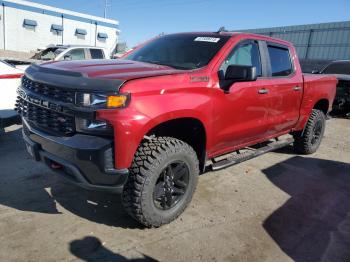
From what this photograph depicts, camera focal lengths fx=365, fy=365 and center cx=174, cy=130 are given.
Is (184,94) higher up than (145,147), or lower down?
higher up

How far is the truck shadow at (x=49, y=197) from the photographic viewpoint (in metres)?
3.63

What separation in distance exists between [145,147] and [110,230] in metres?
0.86

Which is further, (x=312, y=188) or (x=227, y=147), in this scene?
(x=312, y=188)

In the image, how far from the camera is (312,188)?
4.80 meters

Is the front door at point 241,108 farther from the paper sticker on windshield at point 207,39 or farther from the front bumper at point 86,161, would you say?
the front bumper at point 86,161

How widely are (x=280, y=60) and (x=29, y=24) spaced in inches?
1382

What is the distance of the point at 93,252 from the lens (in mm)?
2984

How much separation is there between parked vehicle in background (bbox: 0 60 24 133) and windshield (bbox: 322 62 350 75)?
9.32 meters

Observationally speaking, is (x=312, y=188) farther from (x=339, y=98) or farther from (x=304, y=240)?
(x=339, y=98)

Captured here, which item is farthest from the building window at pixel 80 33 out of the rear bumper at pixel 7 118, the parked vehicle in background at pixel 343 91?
the rear bumper at pixel 7 118

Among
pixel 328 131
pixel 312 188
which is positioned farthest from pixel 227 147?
pixel 328 131

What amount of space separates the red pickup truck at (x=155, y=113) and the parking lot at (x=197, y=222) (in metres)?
0.32

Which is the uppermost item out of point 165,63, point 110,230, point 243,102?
point 165,63

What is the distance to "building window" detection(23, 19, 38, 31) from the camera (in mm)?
34719
